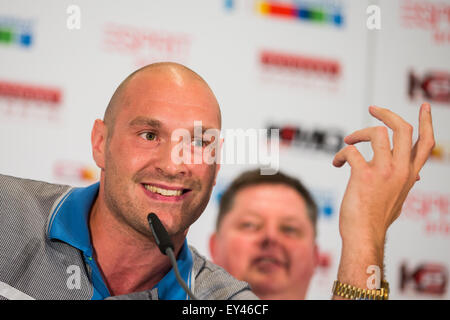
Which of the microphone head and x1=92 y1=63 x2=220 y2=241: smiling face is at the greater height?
x1=92 y1=63 x2=220 y2=241: smiling face

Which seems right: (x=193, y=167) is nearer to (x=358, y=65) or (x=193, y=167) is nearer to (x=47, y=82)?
(x=47, y=82)

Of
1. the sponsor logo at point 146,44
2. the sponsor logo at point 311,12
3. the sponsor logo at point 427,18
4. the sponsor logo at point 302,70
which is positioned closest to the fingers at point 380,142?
the sponsor logo at point 146,44

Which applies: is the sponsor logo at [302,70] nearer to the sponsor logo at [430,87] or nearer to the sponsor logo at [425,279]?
the sponsor logo at [430,87]

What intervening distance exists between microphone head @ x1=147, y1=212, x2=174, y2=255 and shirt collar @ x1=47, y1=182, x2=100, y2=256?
0.69ft

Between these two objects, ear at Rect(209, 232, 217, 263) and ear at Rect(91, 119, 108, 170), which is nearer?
ear at Rect(91, 119, 108, 170)

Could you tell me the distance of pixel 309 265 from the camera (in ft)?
7.14

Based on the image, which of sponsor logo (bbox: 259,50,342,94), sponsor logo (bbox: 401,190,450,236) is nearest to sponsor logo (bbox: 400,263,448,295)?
sponsor logo (bbox: 401,190,450,236)

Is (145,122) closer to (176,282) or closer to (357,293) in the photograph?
(176,282)

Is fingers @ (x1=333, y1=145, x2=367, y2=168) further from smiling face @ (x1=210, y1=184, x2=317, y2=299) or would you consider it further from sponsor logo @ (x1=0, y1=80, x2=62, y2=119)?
sponsor logo @ (x1=0, y1=80, x2=62, y2=119)

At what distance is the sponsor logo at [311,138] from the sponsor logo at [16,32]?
3.55ft

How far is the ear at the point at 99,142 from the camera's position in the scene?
1243 mm

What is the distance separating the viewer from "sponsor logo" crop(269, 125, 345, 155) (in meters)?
2.33
